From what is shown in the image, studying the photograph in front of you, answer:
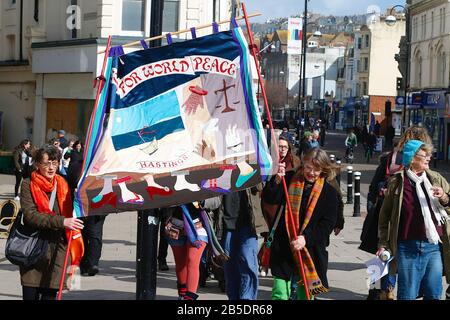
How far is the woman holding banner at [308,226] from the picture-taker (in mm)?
8289

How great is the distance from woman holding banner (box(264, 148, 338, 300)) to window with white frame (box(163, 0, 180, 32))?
2135 cm

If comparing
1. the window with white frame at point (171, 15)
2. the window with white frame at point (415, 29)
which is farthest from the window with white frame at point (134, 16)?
the window with white frame at point (415, 29)

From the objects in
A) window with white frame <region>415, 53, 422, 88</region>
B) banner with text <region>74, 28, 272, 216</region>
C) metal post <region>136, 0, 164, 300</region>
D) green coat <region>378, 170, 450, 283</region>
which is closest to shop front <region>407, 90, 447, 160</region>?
window with white frame <region>415, 53, 422, 88</region>

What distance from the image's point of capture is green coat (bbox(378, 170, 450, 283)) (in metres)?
7.89

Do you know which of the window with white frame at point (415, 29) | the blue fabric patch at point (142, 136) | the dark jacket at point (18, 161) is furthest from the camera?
the window with white frame at point (415, 29)

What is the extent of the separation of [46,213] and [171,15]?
21.9m

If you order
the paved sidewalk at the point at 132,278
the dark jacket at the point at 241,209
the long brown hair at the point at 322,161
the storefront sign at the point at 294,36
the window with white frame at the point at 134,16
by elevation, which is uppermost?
the storefront sign at the point at 294,36

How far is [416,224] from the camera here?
784 centimetres

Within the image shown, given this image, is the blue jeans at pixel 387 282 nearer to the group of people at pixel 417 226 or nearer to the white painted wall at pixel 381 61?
the group of people at pixel 417 226

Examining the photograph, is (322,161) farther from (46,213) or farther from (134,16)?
(134,16)

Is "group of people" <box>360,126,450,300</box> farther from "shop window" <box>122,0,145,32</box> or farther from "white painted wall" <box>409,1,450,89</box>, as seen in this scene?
"white painted wall" <box>409,1,450,89</box>

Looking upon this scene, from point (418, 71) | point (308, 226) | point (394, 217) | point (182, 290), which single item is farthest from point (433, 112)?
point (394, 217)

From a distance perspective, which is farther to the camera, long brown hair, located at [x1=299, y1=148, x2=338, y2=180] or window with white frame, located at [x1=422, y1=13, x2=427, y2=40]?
window with white frame, located at [x1=422, y1=13, x2=427, y2=40]

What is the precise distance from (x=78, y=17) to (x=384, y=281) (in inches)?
Result: 901
